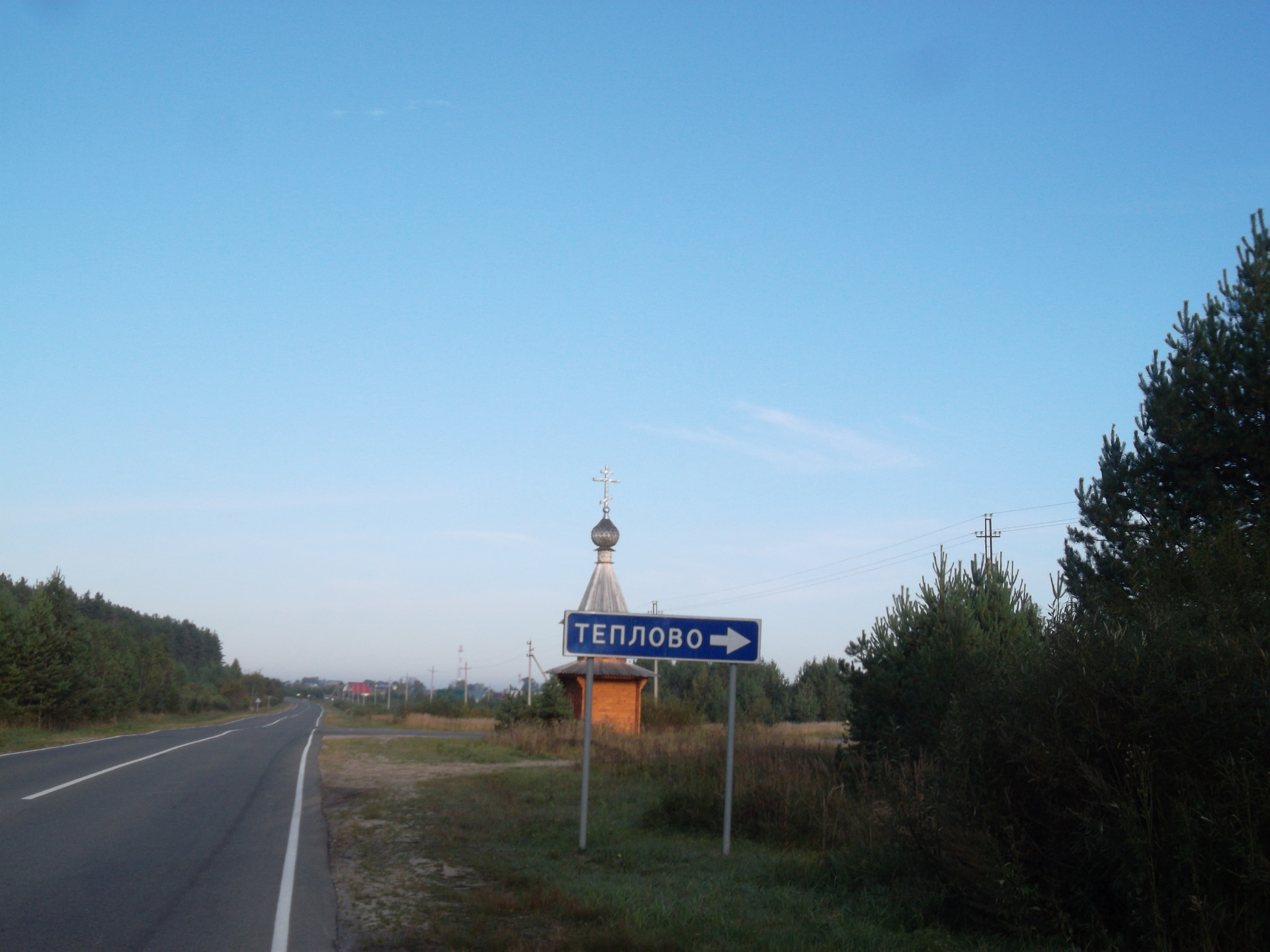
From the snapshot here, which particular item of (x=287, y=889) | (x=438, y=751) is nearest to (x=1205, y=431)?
(x=287, y=889)

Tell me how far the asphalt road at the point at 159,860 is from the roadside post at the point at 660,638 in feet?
11.5

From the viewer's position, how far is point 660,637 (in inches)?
418

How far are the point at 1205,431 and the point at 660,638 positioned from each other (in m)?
7.75

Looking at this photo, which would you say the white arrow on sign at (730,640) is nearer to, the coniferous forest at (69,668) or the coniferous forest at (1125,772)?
the coniferous forest at (1125,772)

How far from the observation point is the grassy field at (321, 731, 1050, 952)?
6.43 metres

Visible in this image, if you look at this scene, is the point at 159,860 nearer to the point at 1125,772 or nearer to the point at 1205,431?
the point at 1125,772

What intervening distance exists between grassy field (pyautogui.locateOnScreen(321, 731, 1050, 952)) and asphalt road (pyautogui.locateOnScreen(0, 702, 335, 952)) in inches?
18.5

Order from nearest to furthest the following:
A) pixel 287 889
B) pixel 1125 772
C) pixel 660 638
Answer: pixel 1125 772, pixel 287 889, pixel 660 638

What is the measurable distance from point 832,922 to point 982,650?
5.36m

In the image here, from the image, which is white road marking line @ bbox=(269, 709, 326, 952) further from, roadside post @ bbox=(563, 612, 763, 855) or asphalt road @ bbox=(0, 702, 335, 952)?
roadside post @ bbox=(563, 612, 763, 855)

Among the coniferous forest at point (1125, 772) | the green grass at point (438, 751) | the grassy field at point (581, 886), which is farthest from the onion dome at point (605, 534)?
the coniferous forest at point (1125, 772)

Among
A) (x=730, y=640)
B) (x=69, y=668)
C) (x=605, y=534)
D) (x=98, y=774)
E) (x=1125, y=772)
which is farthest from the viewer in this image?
(x=69, y=668)

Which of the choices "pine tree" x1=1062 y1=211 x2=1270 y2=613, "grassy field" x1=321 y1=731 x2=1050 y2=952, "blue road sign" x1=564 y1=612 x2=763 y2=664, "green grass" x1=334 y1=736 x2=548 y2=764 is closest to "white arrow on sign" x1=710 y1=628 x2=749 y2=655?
"blue road sign" x1=564 y1=612 x2=763 y2=664

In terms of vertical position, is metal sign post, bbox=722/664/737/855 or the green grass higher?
metal sign post, bbox=722/664/737/855
